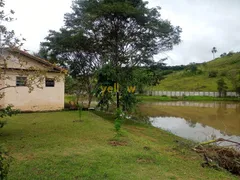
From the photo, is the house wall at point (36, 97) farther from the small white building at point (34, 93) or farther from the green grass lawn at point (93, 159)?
the green grass lawn at point (93, 159)

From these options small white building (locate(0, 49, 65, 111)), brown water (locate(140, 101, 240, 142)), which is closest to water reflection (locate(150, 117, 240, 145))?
brown water (locate(140, 101, 240, 142))

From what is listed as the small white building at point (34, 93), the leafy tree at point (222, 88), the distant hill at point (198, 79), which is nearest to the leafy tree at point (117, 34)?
the small white building at point (34, 93)

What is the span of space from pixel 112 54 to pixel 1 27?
40.3 ft

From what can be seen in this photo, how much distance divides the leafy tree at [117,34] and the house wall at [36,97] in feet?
13.3

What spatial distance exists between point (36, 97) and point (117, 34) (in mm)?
7602

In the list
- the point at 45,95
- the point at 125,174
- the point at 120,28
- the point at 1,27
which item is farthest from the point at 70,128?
the point at 120,28

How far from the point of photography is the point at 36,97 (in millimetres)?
16938

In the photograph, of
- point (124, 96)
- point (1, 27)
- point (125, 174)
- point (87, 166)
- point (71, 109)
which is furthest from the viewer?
point (71, 109)

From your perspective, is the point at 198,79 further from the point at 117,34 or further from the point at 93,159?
the point at 93,159

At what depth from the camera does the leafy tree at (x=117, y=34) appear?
1544 cm

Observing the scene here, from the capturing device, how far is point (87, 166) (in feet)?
18.2

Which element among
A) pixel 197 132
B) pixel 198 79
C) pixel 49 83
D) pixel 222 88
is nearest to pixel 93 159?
pixel 197 132

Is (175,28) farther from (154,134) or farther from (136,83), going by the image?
(154,134)

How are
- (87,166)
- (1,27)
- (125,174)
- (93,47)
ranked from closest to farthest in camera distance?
1. (125,174)
2. (87,166)
3. (1,27)
4. (93,47)
